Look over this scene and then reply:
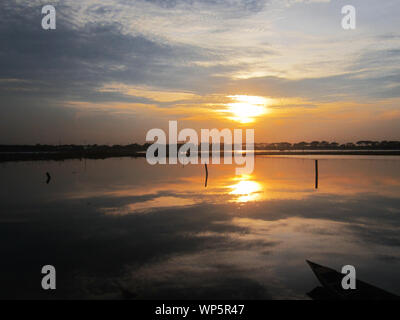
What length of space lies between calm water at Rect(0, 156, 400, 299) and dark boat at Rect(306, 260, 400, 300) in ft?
2.07

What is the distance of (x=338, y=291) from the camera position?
9461 millimetres

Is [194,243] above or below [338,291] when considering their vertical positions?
below

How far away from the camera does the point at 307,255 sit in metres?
14.2

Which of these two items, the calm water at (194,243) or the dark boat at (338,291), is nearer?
the dark boat at (338,291)

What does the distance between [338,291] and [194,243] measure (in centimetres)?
806

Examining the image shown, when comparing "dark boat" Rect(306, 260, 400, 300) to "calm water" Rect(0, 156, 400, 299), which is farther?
"calm water" Rect(0, 156, 400, 299)

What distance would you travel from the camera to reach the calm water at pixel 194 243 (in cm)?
1137

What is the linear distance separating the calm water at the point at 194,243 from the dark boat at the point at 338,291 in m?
0.63

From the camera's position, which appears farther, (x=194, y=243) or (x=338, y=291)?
(x=194, y=243)

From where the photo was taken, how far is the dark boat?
29.8ft

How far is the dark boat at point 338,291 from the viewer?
357 inches

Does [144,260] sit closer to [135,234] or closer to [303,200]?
[135,234]

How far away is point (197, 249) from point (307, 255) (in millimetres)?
5231
